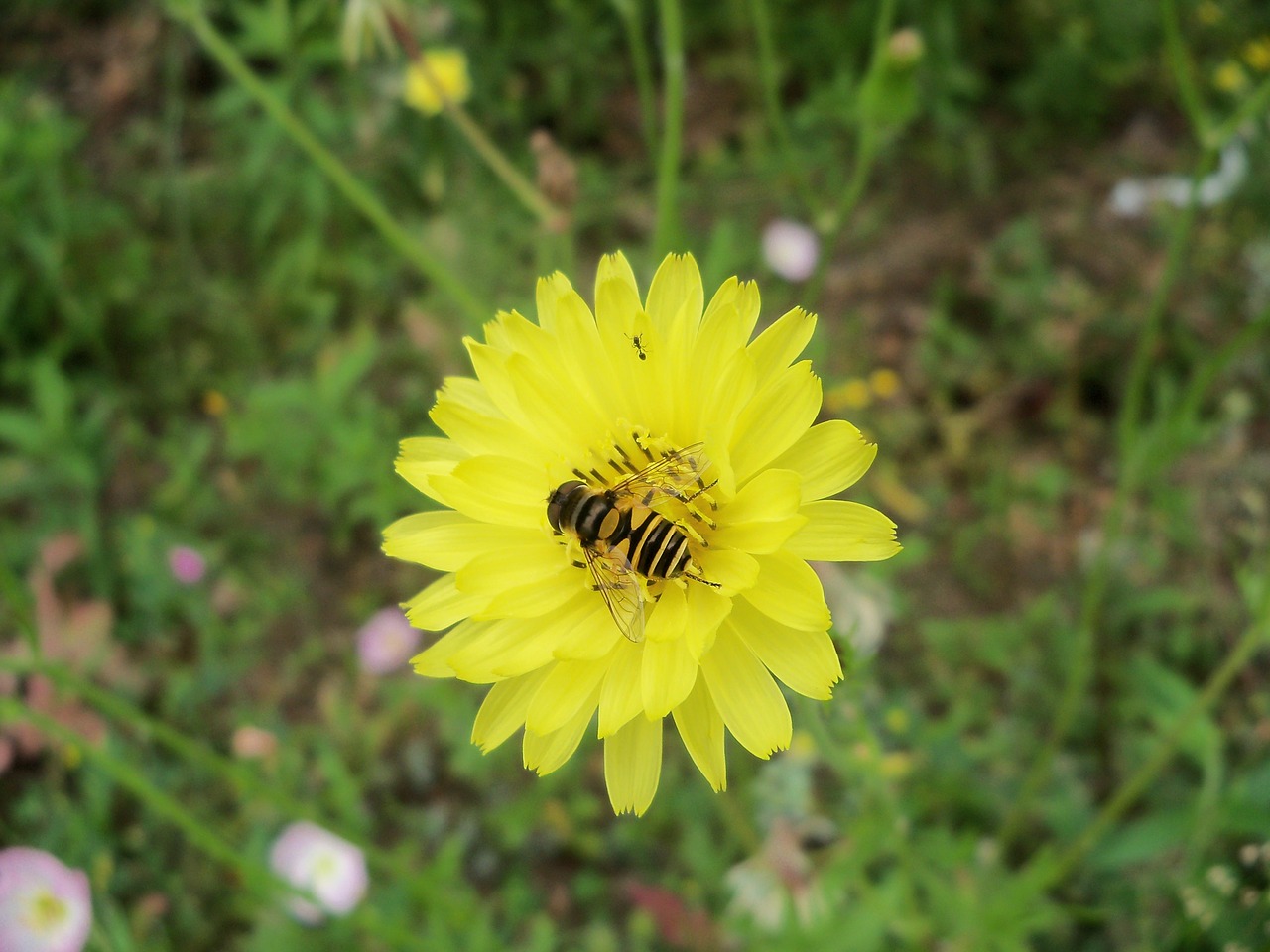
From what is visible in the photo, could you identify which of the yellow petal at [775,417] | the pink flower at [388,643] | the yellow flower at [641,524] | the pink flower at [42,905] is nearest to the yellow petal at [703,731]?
the yellow flower at [641,524]

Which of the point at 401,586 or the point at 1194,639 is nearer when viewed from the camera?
the point at 1194,639

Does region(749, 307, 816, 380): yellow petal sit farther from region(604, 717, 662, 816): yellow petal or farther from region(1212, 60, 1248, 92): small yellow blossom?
region(1212, 60, 1248, 92): small yellow blossom

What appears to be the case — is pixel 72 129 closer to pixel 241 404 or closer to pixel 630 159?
pixel 241 404

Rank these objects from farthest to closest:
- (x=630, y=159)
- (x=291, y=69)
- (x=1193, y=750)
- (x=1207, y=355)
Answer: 1. (x=630, y=159)
2. (x=291, y=69)
3. (x=1207, y=355)
4. (x=1193, y=750)

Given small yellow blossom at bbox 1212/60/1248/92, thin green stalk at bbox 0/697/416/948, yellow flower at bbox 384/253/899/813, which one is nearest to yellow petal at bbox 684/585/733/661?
yellow flower at bbox 384/253/899/813

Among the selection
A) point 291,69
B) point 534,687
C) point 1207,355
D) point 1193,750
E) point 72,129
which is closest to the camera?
point 534,687

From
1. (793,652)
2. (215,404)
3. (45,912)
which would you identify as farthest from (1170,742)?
(215,404)

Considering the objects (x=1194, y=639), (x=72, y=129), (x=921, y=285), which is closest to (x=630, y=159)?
(x=921, y=285)
